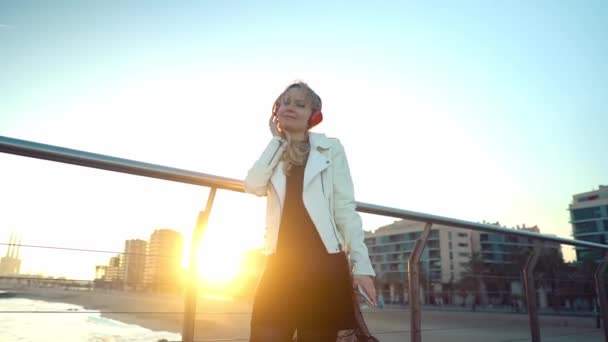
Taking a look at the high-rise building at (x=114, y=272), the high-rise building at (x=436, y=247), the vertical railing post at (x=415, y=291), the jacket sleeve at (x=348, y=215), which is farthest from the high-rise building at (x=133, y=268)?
the high-rise building at (x=436, y=247)

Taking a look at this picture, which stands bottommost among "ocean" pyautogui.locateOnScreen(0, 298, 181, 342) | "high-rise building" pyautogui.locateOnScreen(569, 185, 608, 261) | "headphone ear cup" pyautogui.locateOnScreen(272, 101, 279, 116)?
"ocean" pyautogui.locateOnScreen(0, 298, 181, 342)

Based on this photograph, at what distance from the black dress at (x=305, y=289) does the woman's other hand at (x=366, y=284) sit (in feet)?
0.10

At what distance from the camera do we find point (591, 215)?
57562 millimetres

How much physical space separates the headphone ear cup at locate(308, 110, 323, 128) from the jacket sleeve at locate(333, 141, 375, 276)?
0.14 m

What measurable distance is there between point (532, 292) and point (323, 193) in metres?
2.31

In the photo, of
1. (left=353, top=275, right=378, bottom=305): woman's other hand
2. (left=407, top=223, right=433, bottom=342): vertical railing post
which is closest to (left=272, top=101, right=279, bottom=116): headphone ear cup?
(left=353, top=275, right=378, bottom=305): woman's other hand

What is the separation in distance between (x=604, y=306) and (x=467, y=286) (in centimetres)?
6927

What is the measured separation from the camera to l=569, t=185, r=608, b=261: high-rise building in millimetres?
55969

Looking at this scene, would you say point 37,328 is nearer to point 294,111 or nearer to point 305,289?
point 305,289

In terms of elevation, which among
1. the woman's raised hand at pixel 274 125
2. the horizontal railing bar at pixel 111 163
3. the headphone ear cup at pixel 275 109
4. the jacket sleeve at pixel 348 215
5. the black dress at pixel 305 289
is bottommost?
the black dress at pixel 305 289

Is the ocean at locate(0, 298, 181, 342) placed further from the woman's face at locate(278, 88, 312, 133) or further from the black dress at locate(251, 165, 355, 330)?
the woman's face at locate(278, 88, 312, 133)

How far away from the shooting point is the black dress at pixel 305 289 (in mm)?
1364

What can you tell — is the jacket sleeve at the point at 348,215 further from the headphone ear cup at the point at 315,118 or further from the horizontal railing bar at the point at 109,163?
the horizontal railing bar at the point at 109,163

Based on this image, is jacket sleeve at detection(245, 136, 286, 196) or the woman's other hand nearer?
the woman's other hand
